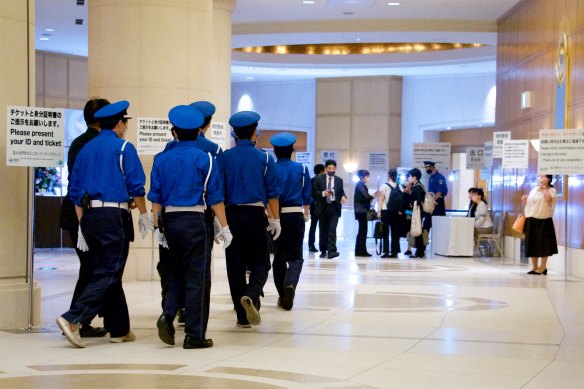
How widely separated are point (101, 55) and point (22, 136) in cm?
468

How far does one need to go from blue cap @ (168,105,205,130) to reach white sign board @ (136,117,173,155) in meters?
4.30

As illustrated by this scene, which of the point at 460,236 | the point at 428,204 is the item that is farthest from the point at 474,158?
the point at 460,236

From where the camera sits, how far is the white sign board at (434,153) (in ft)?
83.6

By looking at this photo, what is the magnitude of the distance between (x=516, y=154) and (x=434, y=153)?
8.20 metres

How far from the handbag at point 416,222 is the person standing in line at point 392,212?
27 cm

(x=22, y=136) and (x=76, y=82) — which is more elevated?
(x=76, y=82)

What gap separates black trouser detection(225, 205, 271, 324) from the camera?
327 inches

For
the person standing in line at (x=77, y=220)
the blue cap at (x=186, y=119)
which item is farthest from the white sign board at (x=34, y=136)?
the blue cap at (x=186, y=119)

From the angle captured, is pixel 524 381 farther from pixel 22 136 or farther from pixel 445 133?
pixel 445 133

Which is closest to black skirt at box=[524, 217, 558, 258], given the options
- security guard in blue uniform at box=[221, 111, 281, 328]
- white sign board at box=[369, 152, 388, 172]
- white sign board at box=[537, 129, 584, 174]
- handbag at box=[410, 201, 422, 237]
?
white sign board at box=[537, 129, 584, 174]

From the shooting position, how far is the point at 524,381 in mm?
6105

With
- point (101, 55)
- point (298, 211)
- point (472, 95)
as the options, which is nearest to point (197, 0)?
→ point (101, 55)

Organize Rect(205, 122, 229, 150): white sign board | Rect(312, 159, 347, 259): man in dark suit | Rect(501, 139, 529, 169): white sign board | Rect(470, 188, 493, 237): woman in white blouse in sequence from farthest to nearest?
1. Rect(470, 188, 493, 237): woman in white blouse
2. Rect(312, 159, 347, 259): man in dark suit
3. Rect(501, 139, 529, 169): white sign board
4. Rect(205, 122, 229, 150): white sign board

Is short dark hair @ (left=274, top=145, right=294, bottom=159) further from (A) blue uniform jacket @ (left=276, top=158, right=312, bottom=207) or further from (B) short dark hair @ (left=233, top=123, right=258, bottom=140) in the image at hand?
(B) short dark hair @ (left=233, top=123, right=258, bottom=140)
